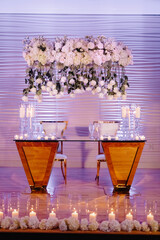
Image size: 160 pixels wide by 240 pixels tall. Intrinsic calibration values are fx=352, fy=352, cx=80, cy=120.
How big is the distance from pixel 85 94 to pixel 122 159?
10.00 ft

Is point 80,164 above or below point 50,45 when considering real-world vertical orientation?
below

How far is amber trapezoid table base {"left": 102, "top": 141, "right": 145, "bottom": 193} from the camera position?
192 inches

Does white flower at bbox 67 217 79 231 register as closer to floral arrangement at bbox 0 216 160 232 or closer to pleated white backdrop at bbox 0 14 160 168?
floral arrangement at bbox 0 216 160 232

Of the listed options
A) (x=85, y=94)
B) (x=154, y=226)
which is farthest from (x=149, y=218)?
(x=85, y=94)

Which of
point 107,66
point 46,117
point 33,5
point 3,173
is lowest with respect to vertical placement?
point 3,173

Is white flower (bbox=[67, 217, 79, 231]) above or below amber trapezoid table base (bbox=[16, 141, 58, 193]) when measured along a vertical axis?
below

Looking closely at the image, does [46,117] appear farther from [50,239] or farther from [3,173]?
[50,239]

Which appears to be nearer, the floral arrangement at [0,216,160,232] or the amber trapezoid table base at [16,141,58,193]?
the floral arrangement at [0,216,160,232]

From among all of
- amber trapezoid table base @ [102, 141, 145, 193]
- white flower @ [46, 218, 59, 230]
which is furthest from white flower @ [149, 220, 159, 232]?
amber trapezoid table base @ [102, 141, 145, 193]

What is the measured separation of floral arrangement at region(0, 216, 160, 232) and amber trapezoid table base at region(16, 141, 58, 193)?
1.95 meters

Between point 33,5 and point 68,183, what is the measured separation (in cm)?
394

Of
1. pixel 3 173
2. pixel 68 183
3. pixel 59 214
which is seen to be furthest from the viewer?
pixel 3 173

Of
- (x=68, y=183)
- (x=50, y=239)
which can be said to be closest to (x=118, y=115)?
(x=68, y=183)

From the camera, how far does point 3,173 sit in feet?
22.4
